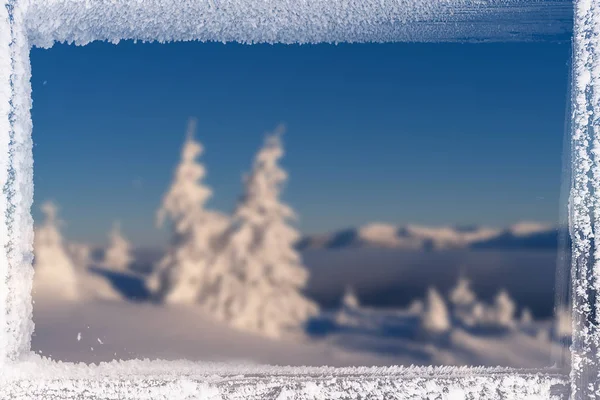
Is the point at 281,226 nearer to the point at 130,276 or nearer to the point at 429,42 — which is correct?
A: the point at 130,276

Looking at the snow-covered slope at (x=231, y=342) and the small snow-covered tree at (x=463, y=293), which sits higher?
the small snow-covered tree at (x=463, y=293)

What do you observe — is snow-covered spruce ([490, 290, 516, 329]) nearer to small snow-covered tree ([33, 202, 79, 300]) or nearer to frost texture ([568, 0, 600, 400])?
frost texture ([568, 0, 600, 400])

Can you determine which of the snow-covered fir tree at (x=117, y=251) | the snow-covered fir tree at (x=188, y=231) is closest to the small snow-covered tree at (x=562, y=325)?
the snow-covered fir tree at (x=188, y=231)

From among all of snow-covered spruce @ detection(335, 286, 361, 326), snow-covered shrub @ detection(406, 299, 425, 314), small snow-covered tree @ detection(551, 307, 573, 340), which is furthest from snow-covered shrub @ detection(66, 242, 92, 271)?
small snow-covered tree @ detection(551, 307, 573, 340)

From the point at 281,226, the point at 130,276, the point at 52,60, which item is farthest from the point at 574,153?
the point at 52,60

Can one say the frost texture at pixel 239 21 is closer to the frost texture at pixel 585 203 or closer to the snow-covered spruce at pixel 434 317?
the frost texture at pixel 585 203

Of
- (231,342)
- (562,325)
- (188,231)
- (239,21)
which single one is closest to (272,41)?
(239,21)

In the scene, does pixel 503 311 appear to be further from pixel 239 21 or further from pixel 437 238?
pixel 239 21
